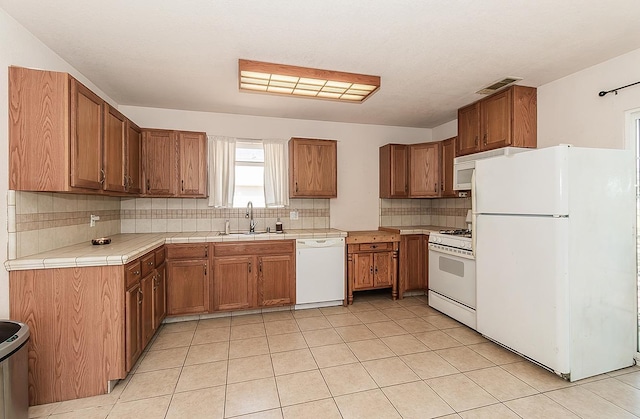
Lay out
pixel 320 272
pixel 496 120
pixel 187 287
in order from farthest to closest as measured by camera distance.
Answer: pixel 320 272 → pixel 187 287 → pixel 496 120

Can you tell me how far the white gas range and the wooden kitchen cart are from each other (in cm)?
51

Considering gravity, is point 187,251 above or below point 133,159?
below

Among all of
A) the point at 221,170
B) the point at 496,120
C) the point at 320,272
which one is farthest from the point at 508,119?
the point at 221,170

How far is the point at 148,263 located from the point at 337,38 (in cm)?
250

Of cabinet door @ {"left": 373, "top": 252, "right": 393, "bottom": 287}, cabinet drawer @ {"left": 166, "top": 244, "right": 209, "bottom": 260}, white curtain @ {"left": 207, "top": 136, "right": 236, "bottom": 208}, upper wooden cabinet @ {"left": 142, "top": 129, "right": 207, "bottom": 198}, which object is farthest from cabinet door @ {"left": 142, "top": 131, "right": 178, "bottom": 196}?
cabinet door @ {"left": 373, "top": 252, "right": 393, "bottom": 287}

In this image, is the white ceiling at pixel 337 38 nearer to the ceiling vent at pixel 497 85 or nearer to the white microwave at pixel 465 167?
the ceiling vent at pixel 497 85

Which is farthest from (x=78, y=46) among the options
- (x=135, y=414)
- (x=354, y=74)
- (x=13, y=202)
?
(x=135, y=414)

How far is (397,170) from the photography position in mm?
4480

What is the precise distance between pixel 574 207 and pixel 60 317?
3736 mm

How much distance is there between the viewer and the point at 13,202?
2018 millimetres

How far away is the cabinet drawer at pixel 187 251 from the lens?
3.33 meters

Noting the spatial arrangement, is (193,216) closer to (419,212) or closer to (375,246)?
(375,246)

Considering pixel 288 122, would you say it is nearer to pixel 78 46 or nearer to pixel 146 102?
pixel 146 102

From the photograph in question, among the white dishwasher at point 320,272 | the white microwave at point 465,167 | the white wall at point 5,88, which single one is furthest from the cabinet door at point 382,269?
the white wall at point 5,88
